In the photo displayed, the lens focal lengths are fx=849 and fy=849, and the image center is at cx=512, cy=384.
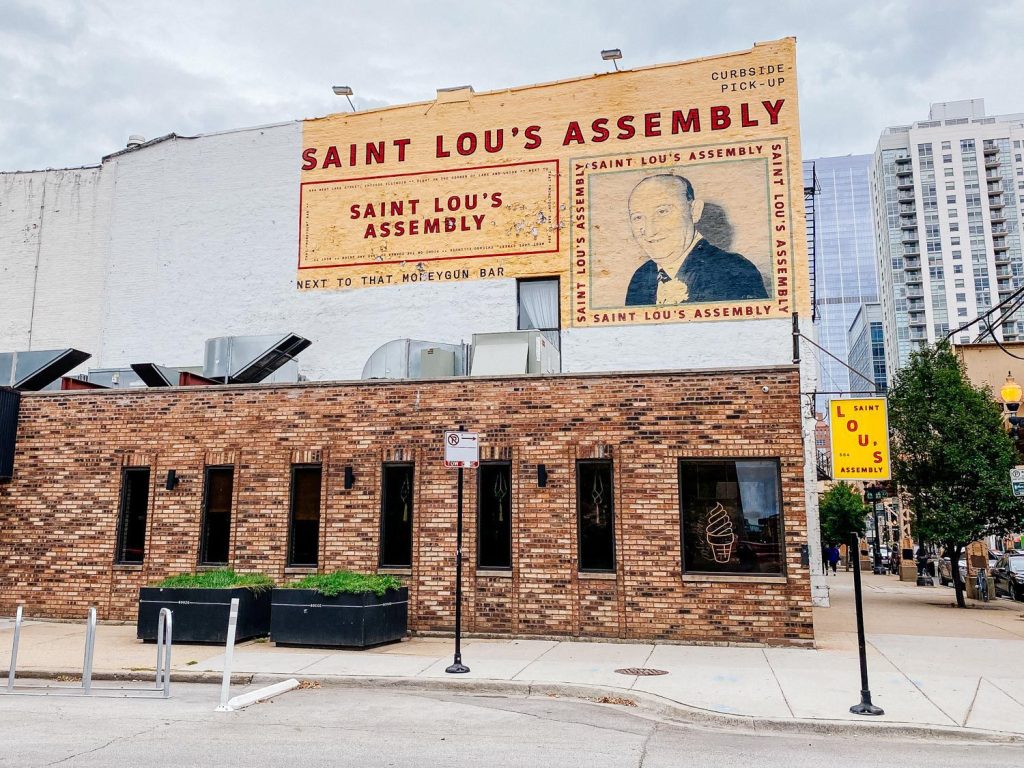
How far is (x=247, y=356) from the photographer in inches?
688

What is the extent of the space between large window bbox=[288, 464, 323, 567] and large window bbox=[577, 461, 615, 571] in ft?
14.8

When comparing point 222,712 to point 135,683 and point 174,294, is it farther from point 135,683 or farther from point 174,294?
point 174,294

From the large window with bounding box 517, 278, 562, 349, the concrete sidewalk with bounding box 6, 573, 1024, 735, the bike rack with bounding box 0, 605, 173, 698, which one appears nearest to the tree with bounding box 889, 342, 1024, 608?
the concrete sidewalk with bounding box 6, 573, 1024, 735

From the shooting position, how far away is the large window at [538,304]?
18.9m

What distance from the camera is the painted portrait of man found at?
17.9m

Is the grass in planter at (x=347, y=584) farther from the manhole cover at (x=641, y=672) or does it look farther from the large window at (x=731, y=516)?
the large window at (x=731, y=516)

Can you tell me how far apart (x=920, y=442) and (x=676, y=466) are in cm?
1186

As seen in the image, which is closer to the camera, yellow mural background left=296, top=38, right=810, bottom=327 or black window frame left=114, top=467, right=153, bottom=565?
black window frame left=114, top=467, right=153, bottom=565

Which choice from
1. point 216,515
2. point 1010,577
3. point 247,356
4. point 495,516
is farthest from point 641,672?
point 1010,577

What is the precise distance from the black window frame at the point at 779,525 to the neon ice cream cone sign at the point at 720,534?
0.27m

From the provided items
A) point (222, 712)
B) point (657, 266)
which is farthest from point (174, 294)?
point (222, 712)

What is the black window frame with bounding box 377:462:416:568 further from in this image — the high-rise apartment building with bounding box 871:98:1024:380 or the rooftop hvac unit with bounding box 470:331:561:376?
the high-rise apartment building with bounding box 871:98:1024:380

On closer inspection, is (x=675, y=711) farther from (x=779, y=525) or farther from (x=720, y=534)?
(x=779, y=525)

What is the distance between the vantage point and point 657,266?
18375 millimetres
